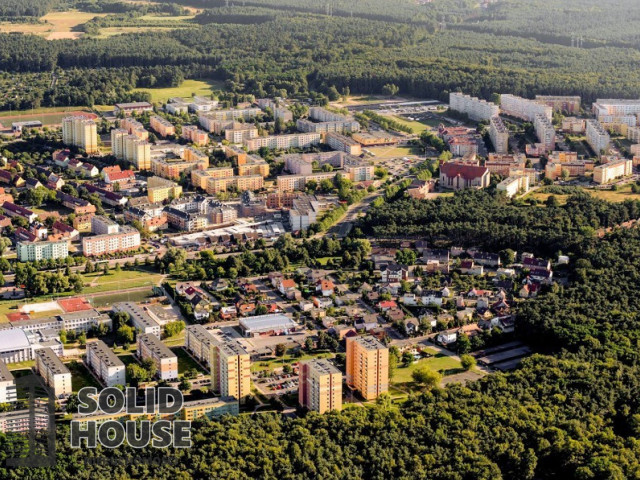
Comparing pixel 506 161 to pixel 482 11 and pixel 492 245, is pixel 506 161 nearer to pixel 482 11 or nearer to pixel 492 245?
pixel 492 245

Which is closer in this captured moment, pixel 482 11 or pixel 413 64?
pixel 413 64

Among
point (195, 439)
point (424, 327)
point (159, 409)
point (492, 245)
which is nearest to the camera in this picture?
point (195, 439)

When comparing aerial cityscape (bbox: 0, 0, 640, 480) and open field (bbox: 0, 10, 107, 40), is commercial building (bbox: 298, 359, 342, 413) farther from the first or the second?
open field (bbox: 0, 10, 107, 40)

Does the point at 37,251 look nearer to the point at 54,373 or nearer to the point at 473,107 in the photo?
the point at 54,373

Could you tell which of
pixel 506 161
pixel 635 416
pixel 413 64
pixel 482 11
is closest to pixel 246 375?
pixel 635 416

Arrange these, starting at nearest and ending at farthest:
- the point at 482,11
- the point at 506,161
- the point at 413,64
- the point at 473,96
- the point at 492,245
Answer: the point at 492,245 < the point at 506,161 < the point at 473,96 < the point at 413,64 < the point at 482,11

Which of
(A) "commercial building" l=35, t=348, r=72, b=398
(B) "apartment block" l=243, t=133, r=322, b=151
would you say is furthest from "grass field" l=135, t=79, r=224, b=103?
(A) "commercial building" l=35, t=348, r=72, b=398
